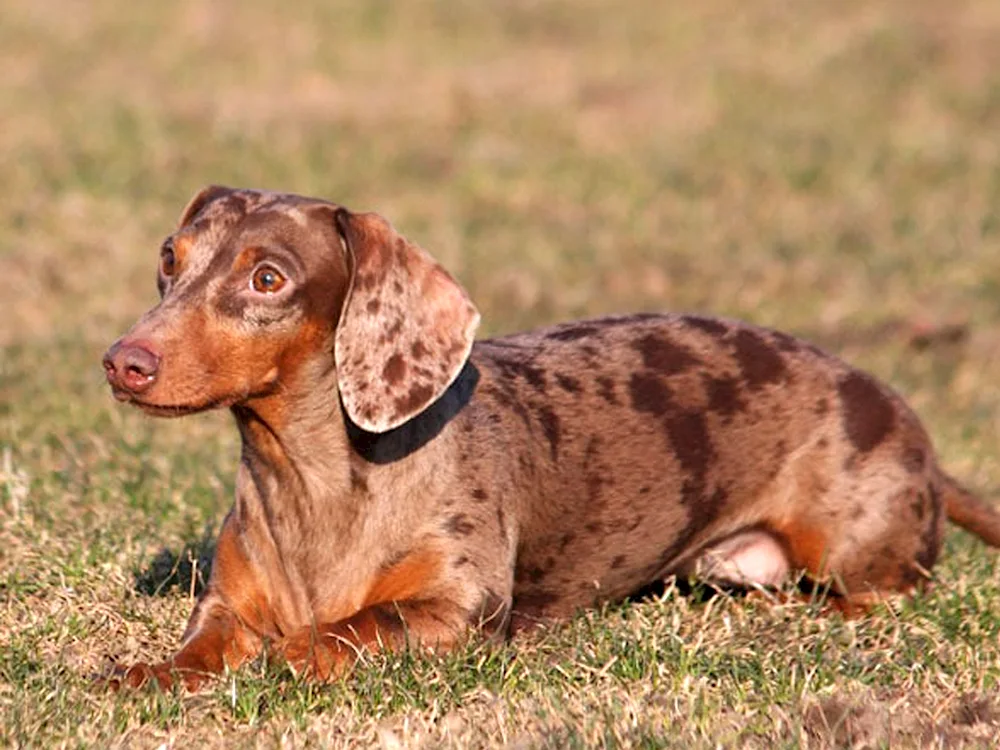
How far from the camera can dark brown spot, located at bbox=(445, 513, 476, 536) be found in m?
5.33

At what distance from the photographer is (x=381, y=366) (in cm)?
516

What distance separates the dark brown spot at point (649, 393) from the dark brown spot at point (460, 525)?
86cm

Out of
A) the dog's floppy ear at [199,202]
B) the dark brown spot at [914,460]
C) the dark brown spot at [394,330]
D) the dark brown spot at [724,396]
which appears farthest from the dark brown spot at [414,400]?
the dark brown spot at [914,460]

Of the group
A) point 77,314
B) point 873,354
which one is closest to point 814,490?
point 873,354

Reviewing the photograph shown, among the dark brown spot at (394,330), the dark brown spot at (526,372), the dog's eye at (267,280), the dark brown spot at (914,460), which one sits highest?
the dog's eye at (267,280)

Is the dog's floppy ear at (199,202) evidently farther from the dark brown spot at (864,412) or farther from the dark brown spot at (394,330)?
the dark brown spot at (864,412)

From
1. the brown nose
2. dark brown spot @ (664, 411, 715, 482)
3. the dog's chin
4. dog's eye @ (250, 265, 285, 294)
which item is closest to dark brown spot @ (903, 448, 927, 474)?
dark brown spot @ (664, 411, 715, 482)

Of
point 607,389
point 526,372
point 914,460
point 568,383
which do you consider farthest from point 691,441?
point 914,460

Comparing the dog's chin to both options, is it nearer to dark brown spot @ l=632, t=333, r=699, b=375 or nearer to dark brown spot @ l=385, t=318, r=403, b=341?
dark brown spot @ l=385, t=318, r=403, b=341

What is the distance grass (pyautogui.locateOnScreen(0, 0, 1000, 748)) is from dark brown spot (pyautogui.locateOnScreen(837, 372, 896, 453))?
55cm

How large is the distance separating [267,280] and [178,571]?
1429 mm

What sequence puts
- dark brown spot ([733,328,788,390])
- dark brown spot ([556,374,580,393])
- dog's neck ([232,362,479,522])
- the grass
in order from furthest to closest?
dark brown spot ([733,328,788,390]) < dark brown spot ([556,374,580,393]) < dog's neck ([232,362,479,522]) < the grass

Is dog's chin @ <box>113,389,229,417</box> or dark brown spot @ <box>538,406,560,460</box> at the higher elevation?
dog's chin @ <box>113,389,229,417</box>

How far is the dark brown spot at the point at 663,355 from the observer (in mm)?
6137
